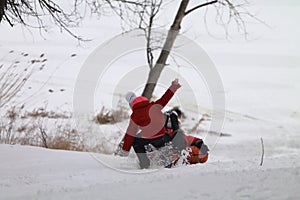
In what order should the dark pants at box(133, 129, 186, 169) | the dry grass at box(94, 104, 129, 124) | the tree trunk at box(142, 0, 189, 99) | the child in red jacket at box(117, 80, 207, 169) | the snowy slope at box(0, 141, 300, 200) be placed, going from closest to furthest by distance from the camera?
the snowy slope at box(0, 141, 300, 200), the dark pants at box(133, 129, 186, 169), the child in red jacket at box(117, 80, 207, 169), the tree trunk at box(142, 0, 189, 99), the dry grass at box(94, 104, 129, 124)

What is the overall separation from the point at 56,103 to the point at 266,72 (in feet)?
16.1

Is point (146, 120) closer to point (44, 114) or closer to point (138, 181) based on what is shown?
point (138, 181)

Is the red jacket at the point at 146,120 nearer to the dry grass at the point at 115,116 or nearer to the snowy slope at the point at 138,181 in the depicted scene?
the snowy slope at the point at 138,181

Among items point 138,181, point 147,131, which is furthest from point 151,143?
point 138,181

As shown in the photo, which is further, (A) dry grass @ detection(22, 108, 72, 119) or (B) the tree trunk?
(A) dry grass @ detection(22, 108, 72, 119)

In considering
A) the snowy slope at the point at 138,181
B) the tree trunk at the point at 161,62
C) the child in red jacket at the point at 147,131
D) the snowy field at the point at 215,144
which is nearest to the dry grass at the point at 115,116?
the snowy field at the point at 215,144

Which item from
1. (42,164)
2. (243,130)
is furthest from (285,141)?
(42,164)

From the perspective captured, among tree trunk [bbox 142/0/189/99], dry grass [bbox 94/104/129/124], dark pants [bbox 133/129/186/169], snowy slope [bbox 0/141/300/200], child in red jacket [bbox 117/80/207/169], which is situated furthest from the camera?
dry grass [bbox 94/104/129/124]

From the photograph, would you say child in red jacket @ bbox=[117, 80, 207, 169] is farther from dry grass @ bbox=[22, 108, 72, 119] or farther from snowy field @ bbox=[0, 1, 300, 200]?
dry grass @ bbox=[22, 108, 72, 119]

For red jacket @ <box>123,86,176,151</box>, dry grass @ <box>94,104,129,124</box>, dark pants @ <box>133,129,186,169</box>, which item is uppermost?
red jacket @ <box>123,86,176,151</box>

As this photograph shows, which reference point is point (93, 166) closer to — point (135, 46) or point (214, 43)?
point (135, 46)

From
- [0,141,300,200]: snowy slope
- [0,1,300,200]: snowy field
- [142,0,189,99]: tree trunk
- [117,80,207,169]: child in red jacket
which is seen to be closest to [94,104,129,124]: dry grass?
[0,1,300,200]: snowy field

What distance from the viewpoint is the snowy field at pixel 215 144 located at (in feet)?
7.00

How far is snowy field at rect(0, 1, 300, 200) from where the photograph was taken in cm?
213
